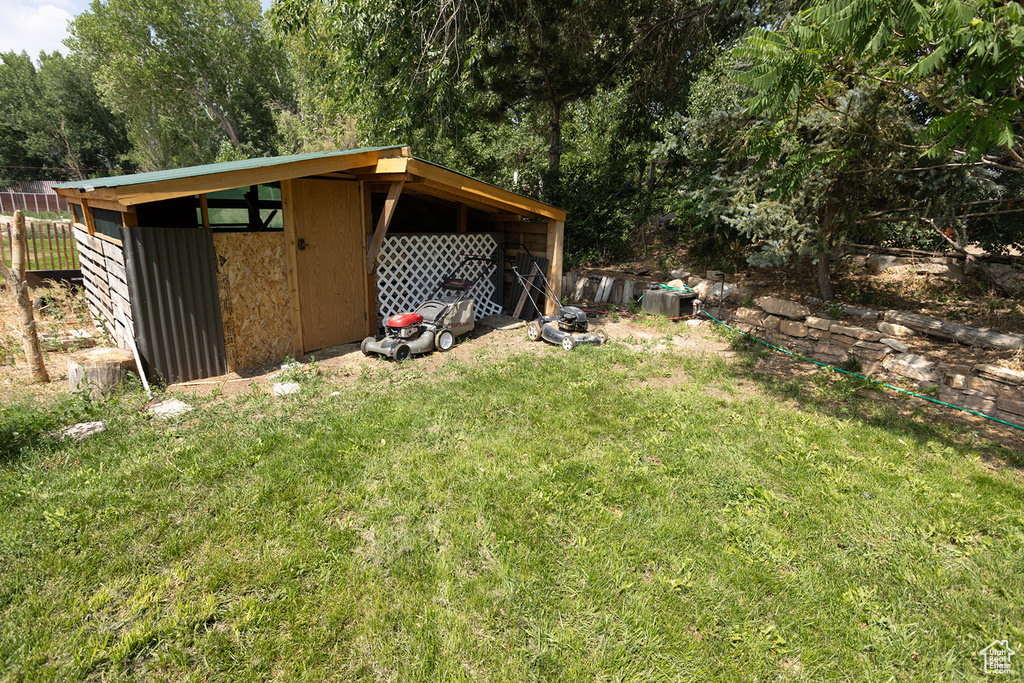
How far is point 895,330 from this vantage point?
676cm

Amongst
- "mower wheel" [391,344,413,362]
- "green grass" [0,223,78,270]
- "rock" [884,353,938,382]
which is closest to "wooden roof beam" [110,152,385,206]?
"mower wheel" [391,344,413,362]

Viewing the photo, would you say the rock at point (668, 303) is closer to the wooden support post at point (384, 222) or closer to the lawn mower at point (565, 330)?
the lawn mower at point (565, 330)

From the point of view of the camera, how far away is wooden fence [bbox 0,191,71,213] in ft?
78.4

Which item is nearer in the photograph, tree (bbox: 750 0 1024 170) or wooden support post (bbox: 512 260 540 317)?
tree (bbox: 750 0 1024 170)

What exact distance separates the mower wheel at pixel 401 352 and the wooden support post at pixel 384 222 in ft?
4.32

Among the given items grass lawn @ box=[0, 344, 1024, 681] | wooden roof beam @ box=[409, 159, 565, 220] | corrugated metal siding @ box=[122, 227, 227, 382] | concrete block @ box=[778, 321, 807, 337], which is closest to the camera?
grass lawn @ box=[0, 344, 1024, 681]

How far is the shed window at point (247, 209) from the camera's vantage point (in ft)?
18.7

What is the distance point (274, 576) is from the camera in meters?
2.60

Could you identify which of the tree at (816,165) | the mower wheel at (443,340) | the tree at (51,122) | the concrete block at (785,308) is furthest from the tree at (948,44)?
the tree at (51,122)

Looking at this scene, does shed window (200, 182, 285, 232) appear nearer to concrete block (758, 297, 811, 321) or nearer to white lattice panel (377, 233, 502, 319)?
white lattice panel (377, 233, 502, 319)

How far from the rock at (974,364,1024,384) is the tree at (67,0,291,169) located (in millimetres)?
33275

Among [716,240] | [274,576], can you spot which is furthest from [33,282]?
[716,240]

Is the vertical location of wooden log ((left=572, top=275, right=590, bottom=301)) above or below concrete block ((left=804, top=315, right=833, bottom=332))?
above

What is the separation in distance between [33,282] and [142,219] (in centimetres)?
478
